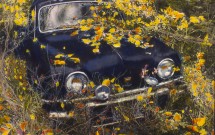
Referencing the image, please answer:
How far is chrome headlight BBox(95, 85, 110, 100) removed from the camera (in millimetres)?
3771

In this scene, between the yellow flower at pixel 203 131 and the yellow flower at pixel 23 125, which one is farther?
the yellow flower at pixel 203 131

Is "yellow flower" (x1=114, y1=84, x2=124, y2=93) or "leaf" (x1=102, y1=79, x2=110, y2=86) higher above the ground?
"leaf" (x1=102, y1=79, x2=110, y2=86)

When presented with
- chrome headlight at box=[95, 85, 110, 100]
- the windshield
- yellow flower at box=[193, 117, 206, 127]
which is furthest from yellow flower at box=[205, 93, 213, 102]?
the windshield

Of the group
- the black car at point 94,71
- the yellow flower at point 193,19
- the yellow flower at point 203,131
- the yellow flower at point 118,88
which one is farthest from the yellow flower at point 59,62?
the yellow flower at point 193,19

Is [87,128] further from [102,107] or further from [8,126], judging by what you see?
[8,126]

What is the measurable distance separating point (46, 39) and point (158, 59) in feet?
4.93

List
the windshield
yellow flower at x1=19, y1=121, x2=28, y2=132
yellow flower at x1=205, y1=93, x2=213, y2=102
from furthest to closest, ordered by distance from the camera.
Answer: the windshield
yellow flower at x1=205, y1=93, x2=213, y2=102
yellow flower at x1=19, y1=121, x2=28, y2=132

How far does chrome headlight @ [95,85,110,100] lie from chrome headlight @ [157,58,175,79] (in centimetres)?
70

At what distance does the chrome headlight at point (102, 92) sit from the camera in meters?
3.77

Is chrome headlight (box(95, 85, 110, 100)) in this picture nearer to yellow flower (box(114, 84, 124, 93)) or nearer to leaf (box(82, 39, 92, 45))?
yellow flower (box(114, 84, 124, 93))

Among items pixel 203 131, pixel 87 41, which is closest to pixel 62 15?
pixel 87 41

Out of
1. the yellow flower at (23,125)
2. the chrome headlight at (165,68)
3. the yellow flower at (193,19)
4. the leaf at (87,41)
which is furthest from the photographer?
the yellow flower at (193,19)

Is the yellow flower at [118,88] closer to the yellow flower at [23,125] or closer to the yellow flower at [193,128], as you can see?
the yellow flower at [193,128]

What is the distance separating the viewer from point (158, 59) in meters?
4.13
